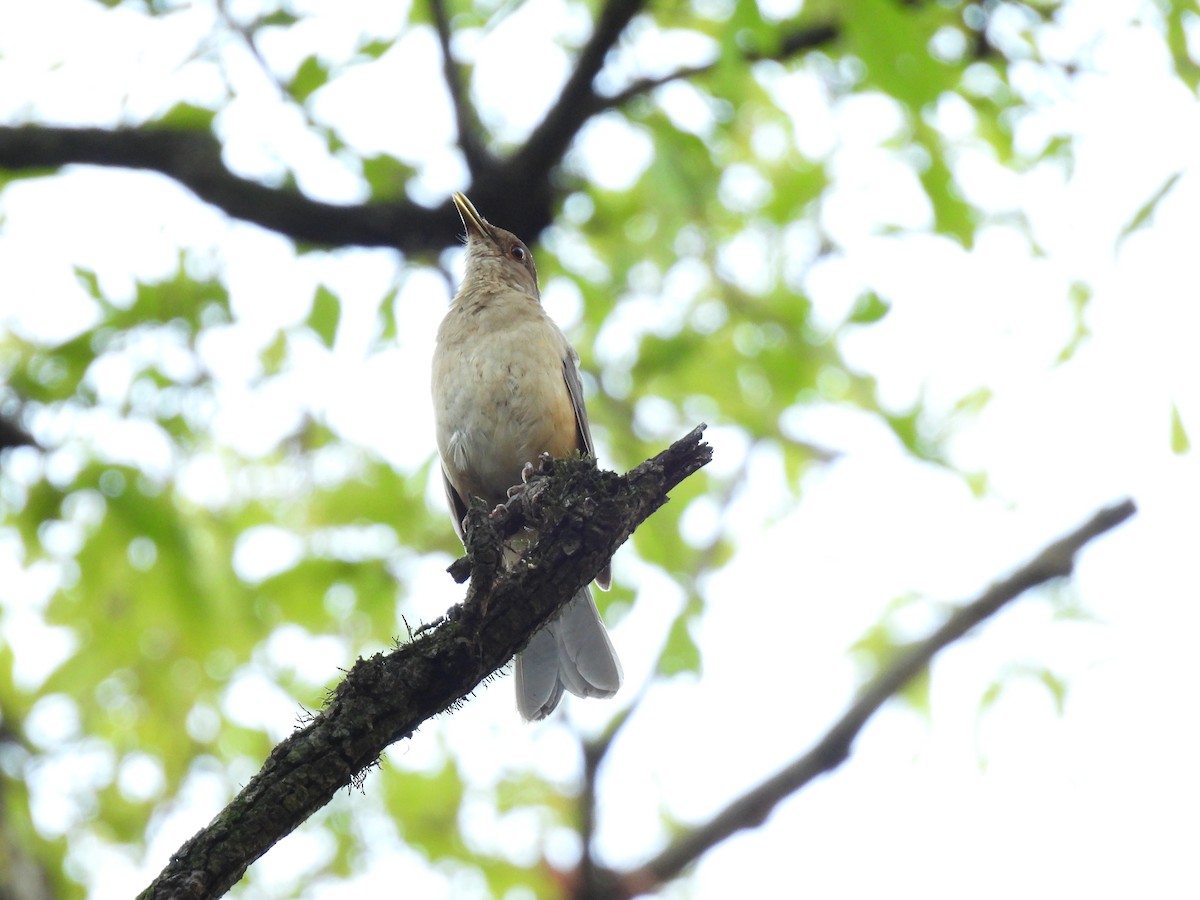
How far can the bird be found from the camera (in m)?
5.84

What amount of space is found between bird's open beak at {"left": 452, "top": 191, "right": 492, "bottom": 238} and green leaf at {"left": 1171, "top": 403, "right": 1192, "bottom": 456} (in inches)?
162

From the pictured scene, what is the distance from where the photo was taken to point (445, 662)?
11.2 ft

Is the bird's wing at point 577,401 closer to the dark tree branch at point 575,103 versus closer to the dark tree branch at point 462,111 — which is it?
the dark tree branch at point 575,103

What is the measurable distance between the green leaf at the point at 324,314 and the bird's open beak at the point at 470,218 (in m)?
1.10

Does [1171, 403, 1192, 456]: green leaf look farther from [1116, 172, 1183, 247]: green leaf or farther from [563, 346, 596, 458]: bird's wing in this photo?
[563, 346, 596, 458]: bird's wing

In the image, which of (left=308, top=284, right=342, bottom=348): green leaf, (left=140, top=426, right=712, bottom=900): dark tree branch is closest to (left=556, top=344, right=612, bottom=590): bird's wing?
(left=308, top=284, right=342, bottom=348): green leaf

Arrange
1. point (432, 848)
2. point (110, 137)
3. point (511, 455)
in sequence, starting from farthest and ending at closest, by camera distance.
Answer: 1. point (432, 848)
2. point (110, 137)
3. point (511, 455)

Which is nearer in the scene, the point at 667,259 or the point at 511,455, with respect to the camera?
the point at 511,455

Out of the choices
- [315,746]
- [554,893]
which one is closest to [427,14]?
[315,746]

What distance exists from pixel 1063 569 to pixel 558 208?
4015 millimetres

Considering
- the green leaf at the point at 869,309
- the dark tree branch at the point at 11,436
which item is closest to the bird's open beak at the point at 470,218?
the green leaf at the point at 869,309

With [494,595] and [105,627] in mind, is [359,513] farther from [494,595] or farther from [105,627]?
[494,595]

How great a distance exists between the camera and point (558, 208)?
776 centimetres

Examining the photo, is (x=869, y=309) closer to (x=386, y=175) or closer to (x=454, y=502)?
(x=454, y=502)
